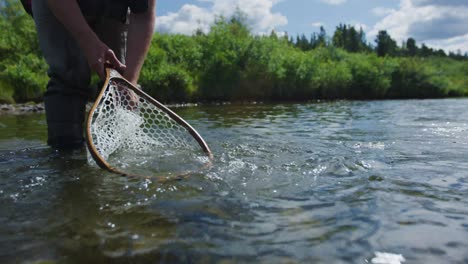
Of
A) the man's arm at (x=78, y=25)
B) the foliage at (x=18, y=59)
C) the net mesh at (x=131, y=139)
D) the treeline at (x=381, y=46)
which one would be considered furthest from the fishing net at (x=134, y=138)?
the treeline at (x=381, y=46)

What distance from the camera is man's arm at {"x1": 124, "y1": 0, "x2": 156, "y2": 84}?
11.2ft

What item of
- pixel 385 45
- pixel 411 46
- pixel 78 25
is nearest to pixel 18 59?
pixel 78 25

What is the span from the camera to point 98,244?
5.03 feet

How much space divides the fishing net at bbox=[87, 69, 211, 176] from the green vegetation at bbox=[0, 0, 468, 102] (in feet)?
57.2

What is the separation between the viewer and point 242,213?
1.87 m

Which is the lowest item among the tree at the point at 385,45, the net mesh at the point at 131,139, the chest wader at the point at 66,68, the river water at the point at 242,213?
the river water at the point at 242,213

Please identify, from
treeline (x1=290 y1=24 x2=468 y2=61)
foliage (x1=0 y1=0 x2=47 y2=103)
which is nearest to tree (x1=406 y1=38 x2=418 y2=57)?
treeline (x1=290 y1=24 x2=468 y2=61)

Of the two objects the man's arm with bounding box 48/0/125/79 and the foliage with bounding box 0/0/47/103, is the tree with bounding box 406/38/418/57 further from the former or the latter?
the man's arm with bounding box 48/0/125/79

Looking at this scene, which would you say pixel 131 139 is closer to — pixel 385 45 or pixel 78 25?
pixel 78 25

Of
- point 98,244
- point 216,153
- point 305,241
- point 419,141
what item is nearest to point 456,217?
point 305,241

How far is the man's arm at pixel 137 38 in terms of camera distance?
3410mm

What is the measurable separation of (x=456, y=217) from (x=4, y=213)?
7.36 feet

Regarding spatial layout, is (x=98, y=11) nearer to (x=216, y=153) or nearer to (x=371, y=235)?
(x=216, y=153)

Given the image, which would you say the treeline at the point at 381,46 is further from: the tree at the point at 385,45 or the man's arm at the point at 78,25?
the man's arm at the point at 78,25
